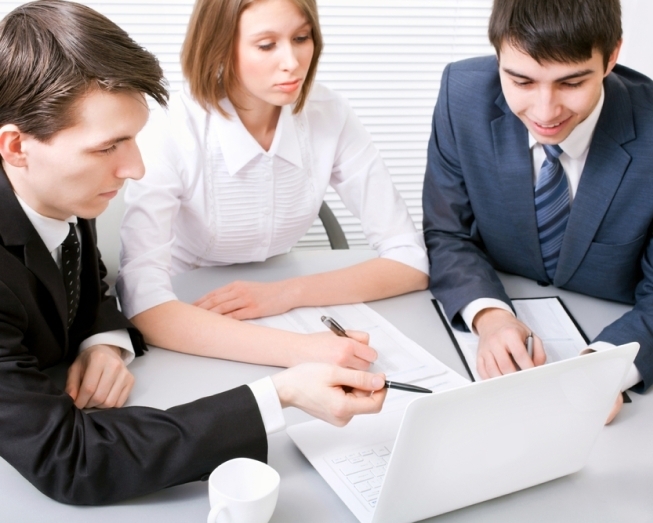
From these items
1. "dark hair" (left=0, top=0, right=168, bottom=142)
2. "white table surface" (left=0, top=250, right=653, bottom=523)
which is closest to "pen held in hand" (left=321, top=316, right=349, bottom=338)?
"white table surface" (left=0, top=250, right=653, bottom=523)

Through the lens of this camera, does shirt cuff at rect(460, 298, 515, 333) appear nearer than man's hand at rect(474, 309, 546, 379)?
No

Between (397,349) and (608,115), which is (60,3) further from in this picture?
(608,115)

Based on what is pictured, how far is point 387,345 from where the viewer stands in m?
1.46

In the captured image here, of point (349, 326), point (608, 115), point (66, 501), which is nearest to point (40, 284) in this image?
point (66, 501)

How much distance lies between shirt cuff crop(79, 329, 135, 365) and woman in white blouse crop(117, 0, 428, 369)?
0.07 metres

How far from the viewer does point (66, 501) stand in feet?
3.36

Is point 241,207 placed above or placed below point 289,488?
above

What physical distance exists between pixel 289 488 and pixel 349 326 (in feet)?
1.73

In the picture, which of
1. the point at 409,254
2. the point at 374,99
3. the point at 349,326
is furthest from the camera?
the point at 374,99

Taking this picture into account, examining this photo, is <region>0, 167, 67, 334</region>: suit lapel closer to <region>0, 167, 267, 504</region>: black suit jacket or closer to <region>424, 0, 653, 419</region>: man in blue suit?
<region>0, 167, 267, 504</region>: black suit jacket

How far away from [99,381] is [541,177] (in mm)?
1052

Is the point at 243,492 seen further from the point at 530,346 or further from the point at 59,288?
the point at 530,346

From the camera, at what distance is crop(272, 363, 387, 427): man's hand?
1.09 m

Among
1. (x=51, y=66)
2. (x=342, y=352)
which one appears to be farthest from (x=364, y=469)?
(x=51, y=66)
